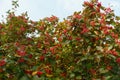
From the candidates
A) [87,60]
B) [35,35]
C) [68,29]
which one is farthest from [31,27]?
[87,60]

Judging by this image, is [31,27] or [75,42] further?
[31,27]

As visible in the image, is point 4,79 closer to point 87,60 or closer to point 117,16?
point 87,60

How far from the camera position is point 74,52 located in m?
10.6

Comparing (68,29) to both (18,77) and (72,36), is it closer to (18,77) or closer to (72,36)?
(72,36)

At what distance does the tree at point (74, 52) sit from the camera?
924cm

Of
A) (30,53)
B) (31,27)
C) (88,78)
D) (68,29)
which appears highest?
(31,27)

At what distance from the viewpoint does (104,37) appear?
1019 cm

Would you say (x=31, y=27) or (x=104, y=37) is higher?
(x=31, y=27)

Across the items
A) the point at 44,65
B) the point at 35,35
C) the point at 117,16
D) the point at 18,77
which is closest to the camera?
the point at 18,77

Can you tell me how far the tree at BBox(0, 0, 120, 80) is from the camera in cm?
924

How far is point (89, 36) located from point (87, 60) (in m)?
0.67

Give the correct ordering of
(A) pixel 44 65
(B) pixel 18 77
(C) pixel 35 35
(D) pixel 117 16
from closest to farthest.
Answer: (B) pixel 18 77, (A) pixel 44 65, (D) pixel 117 16, (C) pixel 35 35

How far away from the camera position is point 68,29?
1055 centimetres

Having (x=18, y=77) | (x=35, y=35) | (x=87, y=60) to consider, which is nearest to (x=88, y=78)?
(x=87, y=60)
